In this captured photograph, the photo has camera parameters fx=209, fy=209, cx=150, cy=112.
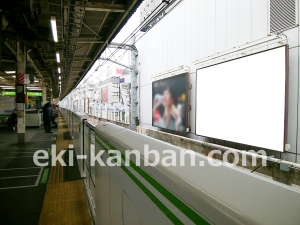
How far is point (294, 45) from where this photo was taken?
363 cm

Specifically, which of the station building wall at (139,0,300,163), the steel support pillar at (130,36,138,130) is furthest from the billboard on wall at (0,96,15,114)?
the station building wall at (139,0,300,163)

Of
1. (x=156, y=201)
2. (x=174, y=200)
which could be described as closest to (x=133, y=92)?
(x=156, y=201)

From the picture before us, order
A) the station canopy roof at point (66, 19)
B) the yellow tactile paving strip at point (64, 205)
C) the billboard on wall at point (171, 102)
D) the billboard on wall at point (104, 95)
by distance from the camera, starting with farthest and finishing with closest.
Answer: the billboard on wall at point (104, 95), the billboard on wall at point (171, 102), the station canopy roof at point (66, 19), the yellow tactile paving strip at point (64, 205)

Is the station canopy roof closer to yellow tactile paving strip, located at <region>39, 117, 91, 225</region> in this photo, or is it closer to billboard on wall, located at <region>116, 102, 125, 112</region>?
yellow tactile paving strip, located at <region>39, 117, 91, 225</region>

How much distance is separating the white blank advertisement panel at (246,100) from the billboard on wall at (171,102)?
2.58 feet

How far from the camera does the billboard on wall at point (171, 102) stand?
262 inches

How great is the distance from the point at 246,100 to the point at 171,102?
3.21m

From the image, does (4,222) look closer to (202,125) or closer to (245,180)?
(245,180)

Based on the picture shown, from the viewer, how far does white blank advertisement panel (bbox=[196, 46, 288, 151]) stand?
3.69 m

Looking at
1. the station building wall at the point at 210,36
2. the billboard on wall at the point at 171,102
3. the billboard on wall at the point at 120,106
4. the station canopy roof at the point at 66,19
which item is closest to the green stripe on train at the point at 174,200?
the station building wall at the point at 210,36

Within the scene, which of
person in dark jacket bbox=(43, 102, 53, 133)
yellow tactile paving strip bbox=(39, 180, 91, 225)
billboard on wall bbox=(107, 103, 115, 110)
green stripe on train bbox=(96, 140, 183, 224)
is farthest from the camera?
billboard on wall bbox=(107, 103, 115, 110)

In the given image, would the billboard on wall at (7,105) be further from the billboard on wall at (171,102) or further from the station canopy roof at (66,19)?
the billboard on wall at (171,102)

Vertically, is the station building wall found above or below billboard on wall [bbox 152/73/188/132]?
above

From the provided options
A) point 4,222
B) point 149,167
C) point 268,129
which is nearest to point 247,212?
point 149,167
